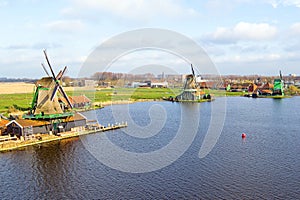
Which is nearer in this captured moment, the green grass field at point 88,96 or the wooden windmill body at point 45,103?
the wooden windmill body at point 45,103

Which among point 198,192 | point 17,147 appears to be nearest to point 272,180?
point 198,192

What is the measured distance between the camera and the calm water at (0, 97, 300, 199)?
43.8 feet

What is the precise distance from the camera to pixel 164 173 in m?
15.8

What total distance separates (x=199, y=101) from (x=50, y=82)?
33.5 metres

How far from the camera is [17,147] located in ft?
66.5

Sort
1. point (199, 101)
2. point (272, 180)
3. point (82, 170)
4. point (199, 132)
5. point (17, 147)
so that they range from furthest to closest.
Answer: point (199, 101) → point (199, 132) → point (17, 147) → point (82, 170) → point (272, 180)

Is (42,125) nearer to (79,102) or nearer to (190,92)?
(79,102)

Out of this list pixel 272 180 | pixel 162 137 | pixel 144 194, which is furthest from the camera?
pixel 162 137

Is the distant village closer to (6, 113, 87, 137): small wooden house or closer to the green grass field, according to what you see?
the green grass field

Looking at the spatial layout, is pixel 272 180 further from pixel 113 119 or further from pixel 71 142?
pixel 113 119

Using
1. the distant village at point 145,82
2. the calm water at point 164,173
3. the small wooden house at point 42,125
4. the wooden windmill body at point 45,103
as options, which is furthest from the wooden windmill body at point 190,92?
the wooden windmill body at point 45,103

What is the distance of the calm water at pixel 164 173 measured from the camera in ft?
43.8

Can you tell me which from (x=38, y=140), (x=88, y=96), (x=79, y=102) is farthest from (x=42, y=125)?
(x=88, y=96)

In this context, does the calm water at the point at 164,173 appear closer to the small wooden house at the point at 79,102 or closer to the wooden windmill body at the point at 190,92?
the small wooden house at the point at 79,102
